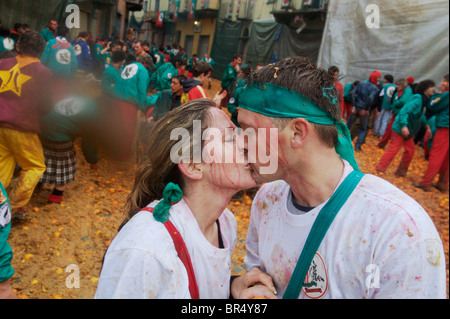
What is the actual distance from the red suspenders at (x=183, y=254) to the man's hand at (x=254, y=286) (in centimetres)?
33

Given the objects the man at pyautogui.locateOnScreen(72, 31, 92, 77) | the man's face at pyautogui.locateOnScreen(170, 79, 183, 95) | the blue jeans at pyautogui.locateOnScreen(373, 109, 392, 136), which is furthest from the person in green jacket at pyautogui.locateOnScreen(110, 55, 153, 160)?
the blue jeans at pyautogui.locateOnScreen(373, 109, 392, 136)

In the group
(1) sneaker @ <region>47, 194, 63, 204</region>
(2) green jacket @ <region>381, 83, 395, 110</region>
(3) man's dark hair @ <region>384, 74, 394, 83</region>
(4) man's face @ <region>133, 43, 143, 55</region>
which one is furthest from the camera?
(2) green jacket @ <region>381, 83, 395, 110</region>

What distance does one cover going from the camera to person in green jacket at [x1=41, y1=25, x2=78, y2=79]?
167cm

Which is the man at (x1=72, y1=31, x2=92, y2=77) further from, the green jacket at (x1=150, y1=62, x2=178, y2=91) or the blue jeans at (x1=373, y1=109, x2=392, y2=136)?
the blue jeans at (x1=373, y1=109, x2=392, y2=136)

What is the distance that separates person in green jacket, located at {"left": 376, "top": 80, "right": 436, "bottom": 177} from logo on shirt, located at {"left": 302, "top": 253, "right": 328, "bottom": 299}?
7.28 meters

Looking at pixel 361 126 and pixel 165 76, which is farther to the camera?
pixel 361 126

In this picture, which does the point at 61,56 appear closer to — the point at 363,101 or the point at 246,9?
the point at 246,9

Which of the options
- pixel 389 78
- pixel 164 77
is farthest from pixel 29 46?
pixel 389 78

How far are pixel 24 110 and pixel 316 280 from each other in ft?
11.6

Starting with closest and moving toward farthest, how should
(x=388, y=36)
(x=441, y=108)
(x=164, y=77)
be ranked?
(x=388, y=36) → (x=441, y=108) → (x=164, y=77)

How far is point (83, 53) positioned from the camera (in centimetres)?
196

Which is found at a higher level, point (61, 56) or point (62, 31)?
point (62, 31)

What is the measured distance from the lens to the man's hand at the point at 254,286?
1.57 m

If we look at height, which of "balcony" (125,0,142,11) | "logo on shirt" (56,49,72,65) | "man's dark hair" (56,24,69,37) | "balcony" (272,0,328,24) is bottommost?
"logo on shirt" (56,49,72,65)
